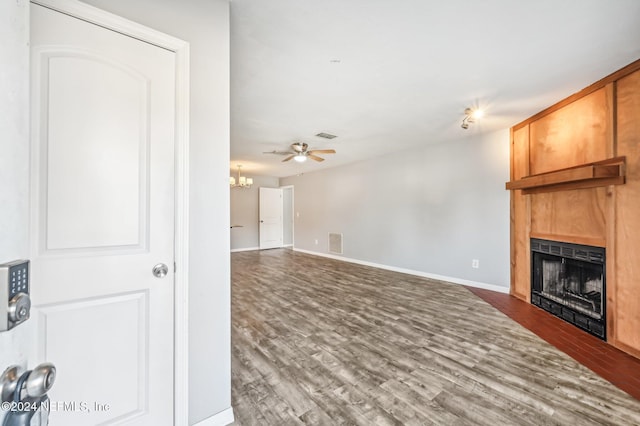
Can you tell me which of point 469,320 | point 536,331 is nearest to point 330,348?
point 469,320

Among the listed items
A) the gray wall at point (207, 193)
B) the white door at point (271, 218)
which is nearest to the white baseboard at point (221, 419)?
the gray wall at point (207, 193)

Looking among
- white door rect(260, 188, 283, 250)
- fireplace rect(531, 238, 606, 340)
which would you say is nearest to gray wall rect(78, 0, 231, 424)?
fireplace rect(531, 238, 606, 340)

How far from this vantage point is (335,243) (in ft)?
22.1

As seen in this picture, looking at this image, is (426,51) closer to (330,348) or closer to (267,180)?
(330,348)

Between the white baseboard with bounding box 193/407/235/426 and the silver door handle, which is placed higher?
the silver door handle

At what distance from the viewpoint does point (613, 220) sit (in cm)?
242

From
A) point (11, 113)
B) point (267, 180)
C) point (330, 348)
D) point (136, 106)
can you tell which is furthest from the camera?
point (267, 180)

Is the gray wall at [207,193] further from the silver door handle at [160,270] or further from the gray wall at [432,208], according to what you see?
the gray wall at [432,208]

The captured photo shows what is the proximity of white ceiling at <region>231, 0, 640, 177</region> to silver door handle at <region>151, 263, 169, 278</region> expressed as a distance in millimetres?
1562

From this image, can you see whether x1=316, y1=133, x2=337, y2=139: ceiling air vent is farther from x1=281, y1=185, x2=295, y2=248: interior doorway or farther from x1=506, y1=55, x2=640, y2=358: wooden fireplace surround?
x1=281, y1=185, x2=295, y2=248: interior doorway

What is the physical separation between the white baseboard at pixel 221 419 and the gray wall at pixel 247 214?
6758 millimetres

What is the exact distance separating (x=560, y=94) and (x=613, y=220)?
4.58ft

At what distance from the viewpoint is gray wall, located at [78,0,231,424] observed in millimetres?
1392

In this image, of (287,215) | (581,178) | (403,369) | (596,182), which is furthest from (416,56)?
(287,215)
